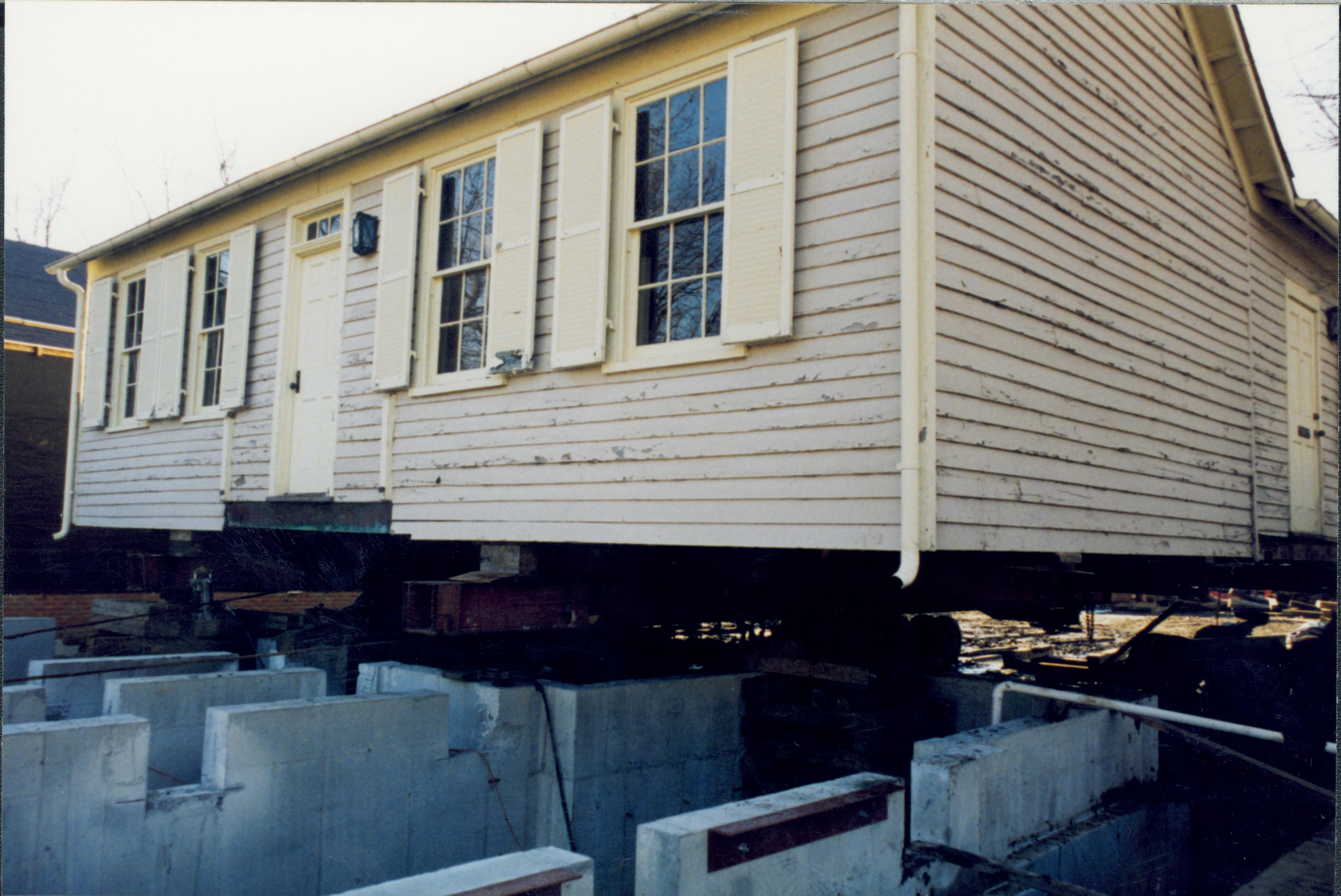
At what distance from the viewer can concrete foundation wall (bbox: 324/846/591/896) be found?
9.61ft

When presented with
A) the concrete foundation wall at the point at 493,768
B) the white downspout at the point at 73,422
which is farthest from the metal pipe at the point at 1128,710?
the white downspout at the point at 73,422

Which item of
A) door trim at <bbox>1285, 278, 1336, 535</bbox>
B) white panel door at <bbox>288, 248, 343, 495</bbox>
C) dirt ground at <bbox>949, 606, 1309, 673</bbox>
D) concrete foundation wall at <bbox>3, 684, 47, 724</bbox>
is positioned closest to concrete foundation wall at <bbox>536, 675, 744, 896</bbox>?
concrete foundation wall at <bbox>3, 684, 47, 724</bbox>

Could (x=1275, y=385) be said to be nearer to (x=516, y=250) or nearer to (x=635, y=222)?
(x=635, y=222)

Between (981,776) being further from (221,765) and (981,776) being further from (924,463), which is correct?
(221,765)

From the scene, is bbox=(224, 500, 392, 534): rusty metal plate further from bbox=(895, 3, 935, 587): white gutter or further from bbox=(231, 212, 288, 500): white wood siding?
bbox=(895, 3, 935, 587): white gutter

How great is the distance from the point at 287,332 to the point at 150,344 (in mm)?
2869

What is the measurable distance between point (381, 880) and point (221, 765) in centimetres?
123

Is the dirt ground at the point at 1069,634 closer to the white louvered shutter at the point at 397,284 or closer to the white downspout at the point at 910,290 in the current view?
the white downspout at the point at 910,290

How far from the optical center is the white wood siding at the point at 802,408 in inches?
189

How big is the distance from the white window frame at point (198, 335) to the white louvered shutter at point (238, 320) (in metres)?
0.33

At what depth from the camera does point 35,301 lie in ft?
46.9

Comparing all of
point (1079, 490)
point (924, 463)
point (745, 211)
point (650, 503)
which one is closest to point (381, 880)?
Result: point (650, 503)

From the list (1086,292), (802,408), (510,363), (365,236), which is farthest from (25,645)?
(1086,292)

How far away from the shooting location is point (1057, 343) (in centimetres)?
582
